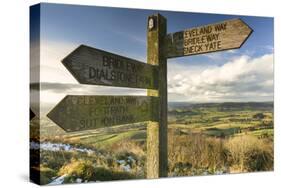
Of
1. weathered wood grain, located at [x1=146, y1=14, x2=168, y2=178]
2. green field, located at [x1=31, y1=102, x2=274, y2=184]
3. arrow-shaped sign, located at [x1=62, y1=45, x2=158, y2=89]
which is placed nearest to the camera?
arrow-shaped sign, located at [x1=62, y1=45, x2=158, y2=89]

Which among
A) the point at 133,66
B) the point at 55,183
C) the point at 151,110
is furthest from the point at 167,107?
the point at 55,183

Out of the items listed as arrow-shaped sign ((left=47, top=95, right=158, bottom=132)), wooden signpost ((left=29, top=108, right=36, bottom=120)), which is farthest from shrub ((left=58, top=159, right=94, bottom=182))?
wooden signpost ((left=29, top=108, right=36, bottom=120))

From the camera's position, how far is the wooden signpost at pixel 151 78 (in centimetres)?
673

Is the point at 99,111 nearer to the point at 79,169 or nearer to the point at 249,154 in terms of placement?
the point at 79,169

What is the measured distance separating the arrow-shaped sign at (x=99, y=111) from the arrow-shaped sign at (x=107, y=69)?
18 centimetres

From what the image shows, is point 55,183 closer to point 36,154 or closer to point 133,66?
point 36,154

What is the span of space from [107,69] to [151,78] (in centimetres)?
71

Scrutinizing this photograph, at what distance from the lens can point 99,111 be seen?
6.80m

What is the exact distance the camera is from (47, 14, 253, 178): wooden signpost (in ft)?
22.1

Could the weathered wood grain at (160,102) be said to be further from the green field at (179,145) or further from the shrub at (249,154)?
the shrub at (249,154)

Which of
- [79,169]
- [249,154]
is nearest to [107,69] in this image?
[79,169]

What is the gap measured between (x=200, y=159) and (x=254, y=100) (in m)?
1.07

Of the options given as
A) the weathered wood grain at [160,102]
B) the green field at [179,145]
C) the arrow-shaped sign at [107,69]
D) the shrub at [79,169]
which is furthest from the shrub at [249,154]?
the shrub at [79,169]

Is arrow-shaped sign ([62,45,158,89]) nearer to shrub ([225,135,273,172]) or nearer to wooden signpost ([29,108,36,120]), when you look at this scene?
wooden signpost ([29,108,36,120])
